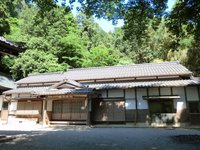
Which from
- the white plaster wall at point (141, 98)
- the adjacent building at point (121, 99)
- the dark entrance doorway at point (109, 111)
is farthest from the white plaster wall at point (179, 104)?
the dark entrance doorway at point (109, 111)

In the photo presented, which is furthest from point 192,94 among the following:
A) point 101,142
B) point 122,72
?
point 101,142

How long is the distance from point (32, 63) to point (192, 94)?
19.2m

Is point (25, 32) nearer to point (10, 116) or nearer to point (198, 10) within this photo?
point (10, 116)

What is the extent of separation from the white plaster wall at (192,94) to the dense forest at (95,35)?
3835mm

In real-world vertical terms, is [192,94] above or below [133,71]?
below

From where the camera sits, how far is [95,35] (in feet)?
147

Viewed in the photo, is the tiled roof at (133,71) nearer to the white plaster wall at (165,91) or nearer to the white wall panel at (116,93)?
the white plaster wall at (165,91)

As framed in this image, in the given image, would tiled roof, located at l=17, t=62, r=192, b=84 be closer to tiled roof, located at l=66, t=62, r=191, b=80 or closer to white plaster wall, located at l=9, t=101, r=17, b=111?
tiled roof, located at l=66, t=62, r=191, b=80

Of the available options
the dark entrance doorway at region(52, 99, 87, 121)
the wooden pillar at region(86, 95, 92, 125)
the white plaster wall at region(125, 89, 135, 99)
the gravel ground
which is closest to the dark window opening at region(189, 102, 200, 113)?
the white plaster wall at region(125, 89, 135, 99)

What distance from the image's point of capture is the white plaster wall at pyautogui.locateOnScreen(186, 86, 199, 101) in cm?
1645

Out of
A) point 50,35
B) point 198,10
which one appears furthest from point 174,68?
point 50,35

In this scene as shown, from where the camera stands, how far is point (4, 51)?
24.7 ft

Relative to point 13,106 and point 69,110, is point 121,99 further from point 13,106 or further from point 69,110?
point 13,106

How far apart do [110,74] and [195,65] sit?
36.1 feet
